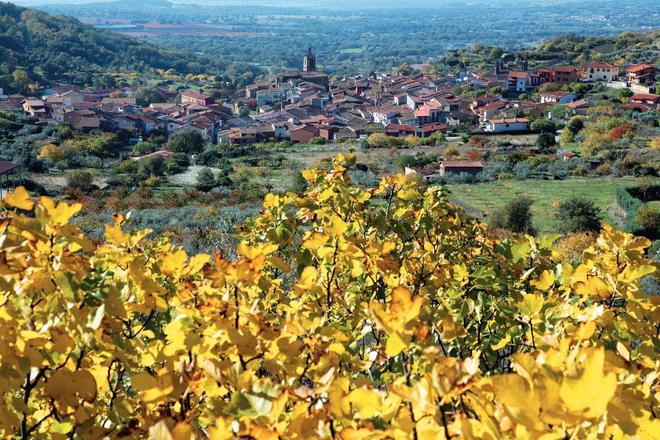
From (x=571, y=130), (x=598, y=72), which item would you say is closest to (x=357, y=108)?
(x=598, y=72)

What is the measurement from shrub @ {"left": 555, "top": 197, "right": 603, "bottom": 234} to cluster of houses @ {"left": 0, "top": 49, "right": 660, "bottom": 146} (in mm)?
18683

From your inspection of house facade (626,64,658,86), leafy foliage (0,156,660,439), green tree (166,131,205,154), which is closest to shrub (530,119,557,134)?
house facade (626,64,658,86)

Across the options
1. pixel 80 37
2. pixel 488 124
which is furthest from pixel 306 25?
pixel 488 124

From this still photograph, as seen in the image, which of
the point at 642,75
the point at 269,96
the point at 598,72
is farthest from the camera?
the point at 269,96

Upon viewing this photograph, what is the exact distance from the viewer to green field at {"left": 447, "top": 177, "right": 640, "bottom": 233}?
63.0 ft

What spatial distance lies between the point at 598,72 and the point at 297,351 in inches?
1926

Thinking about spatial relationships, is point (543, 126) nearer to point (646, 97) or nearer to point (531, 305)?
point (646, 97)

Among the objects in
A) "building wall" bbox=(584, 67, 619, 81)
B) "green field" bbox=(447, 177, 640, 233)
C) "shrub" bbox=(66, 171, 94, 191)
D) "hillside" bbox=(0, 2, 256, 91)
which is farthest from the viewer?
"hillside" bbox=(0, 2, 256, 91)

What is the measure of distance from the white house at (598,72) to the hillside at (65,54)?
38003 millimetres

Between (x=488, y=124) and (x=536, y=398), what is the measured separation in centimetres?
3636

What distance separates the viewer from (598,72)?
45812 millimetres

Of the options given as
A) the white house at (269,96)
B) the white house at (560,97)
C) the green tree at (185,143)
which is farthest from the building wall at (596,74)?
the green tree at (185,143)

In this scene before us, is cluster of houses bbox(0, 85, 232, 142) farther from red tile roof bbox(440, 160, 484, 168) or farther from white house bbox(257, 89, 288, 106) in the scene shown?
red tile roof bbox(440, 160, 484, 168)

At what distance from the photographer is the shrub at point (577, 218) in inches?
627
